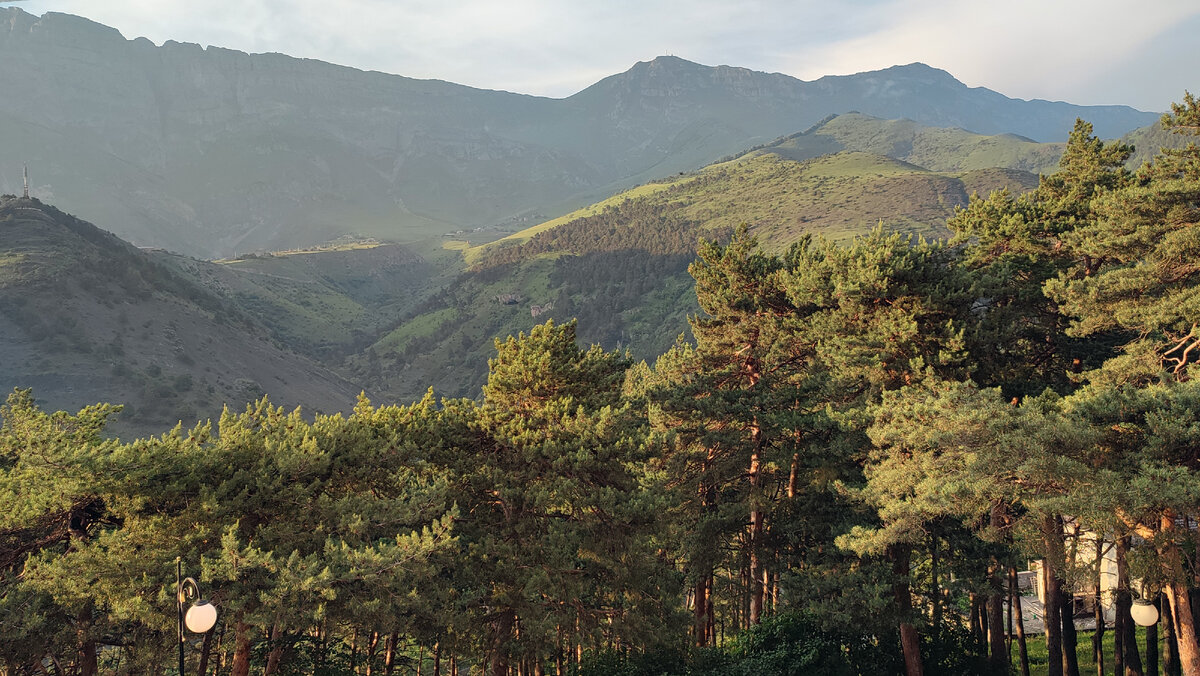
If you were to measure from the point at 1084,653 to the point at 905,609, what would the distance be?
17602 millimetres

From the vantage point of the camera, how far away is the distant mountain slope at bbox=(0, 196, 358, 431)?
285ft

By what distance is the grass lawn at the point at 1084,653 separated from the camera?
90.6 feet

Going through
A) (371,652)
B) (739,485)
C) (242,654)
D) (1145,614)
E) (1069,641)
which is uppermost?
(739,485)

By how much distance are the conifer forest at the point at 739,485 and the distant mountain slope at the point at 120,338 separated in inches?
3112

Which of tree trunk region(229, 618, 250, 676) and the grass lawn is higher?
tree trunk region(229, 618, 250, 676)

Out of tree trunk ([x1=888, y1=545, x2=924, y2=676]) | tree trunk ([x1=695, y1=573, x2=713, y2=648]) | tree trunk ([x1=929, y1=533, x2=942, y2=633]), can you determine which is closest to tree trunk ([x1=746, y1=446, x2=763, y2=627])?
tree trunk ([x1=695, y1=573, x2=713, y2=648])

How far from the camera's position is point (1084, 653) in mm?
29797

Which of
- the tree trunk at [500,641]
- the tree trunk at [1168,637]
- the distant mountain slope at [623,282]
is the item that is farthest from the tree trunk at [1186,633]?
the distant mountain slope at [623,282]

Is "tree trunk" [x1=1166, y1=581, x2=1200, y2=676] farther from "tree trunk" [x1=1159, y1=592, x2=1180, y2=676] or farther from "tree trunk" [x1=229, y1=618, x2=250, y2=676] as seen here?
"tree trunk" [x1=229, y1=618, x2=250, y2=676]

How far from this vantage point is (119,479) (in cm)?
1452

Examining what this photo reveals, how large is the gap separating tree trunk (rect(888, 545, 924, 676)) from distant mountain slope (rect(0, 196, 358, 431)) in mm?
89977

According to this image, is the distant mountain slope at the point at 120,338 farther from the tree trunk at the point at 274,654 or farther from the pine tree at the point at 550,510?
the pine tree at the point at 550,510

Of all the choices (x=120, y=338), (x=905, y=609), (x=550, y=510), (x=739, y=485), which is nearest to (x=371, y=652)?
(x=550, y=510)

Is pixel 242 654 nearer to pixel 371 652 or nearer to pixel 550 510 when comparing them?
pixel 371 652
